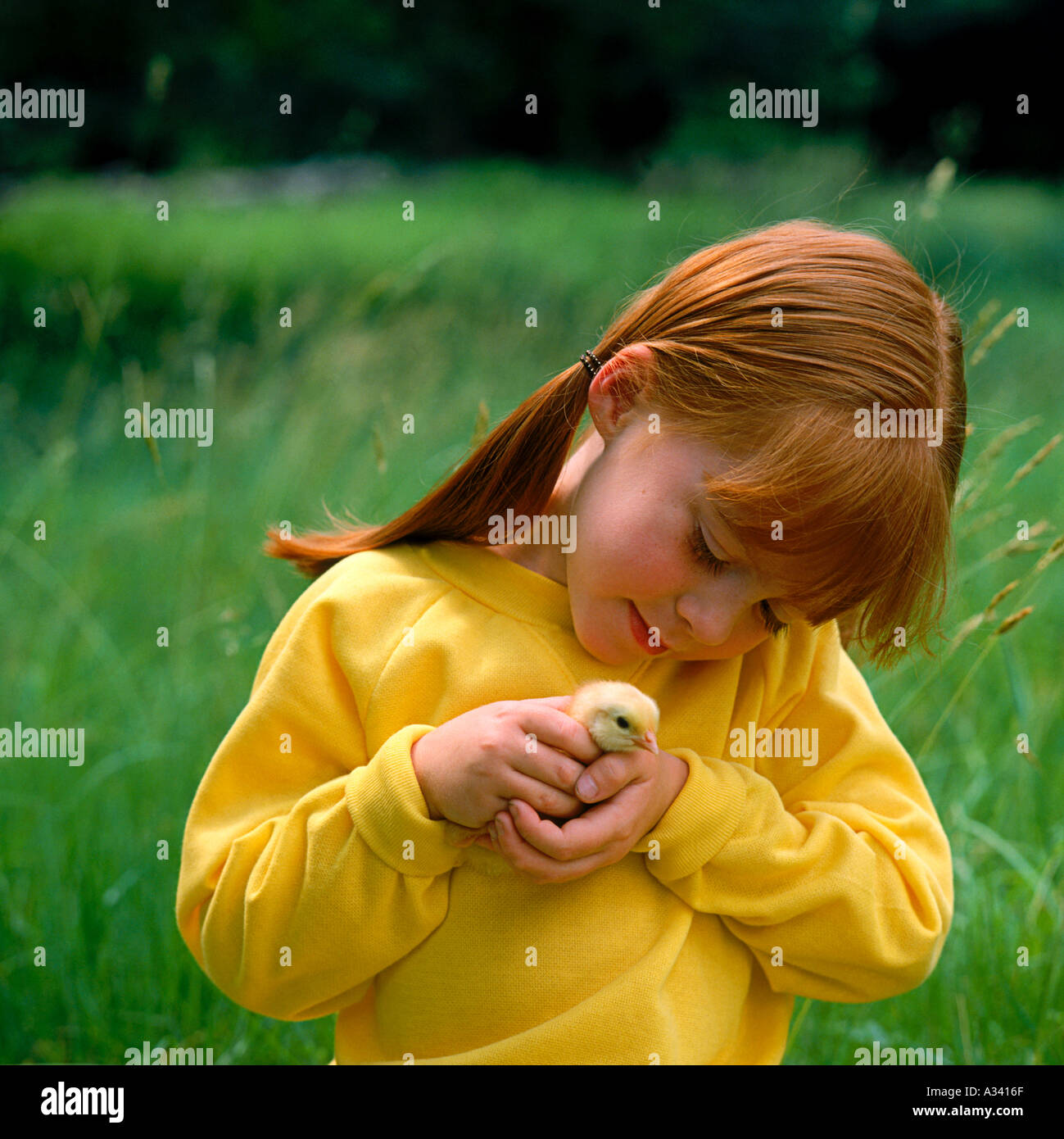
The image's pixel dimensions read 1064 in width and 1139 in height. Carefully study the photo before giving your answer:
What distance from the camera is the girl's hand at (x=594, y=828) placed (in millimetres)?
1324

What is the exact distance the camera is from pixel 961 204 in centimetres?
1016

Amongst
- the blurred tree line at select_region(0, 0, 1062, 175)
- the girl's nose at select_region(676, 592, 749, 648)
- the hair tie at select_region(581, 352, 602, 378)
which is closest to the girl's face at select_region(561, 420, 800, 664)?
the girl's nose at select_region(676, 592, 749, 648)

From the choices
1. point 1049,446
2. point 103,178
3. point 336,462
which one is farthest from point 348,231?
point 1049,446

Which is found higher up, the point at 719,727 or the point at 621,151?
the point at 621,151

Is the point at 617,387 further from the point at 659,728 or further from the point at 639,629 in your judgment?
the point at 659,728

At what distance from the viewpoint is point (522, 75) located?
993cm

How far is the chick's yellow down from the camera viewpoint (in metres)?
1.29

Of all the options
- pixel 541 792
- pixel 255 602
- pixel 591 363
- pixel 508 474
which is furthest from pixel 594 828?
pixel 255 602

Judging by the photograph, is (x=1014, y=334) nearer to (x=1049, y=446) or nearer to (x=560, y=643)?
(x=1049, y=446)

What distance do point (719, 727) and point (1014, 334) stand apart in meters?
6.82

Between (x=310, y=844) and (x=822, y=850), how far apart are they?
658 millimetres

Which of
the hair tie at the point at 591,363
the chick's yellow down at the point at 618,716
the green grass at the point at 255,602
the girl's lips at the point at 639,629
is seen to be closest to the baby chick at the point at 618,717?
the chick's yellow down at the point at 618,716

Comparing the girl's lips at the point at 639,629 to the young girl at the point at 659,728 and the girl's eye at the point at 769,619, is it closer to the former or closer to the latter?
the young girl at the point at 659,728

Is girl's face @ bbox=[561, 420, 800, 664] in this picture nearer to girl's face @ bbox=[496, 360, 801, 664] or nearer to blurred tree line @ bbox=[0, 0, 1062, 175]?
girl's face @ bbox=[496, 360, 801, 664]
